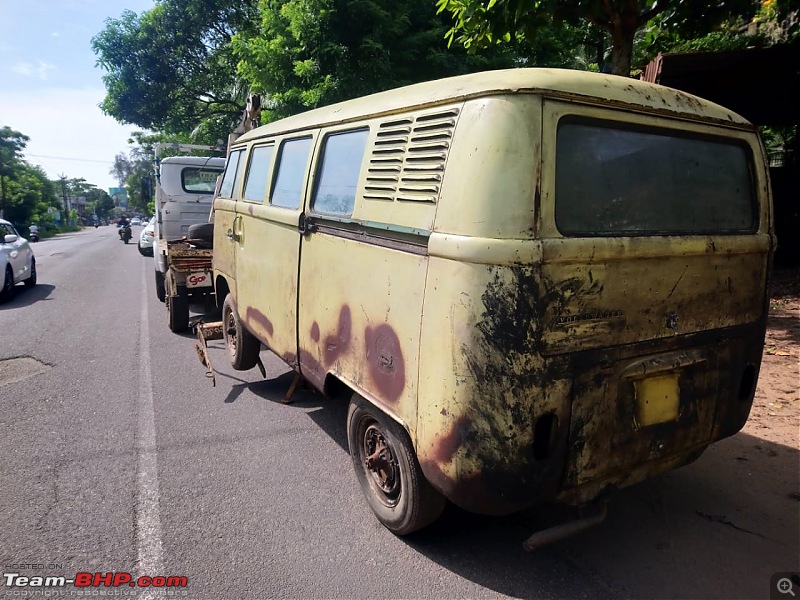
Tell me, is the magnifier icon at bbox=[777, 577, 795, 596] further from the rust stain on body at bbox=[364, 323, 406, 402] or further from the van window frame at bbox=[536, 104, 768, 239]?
the rust stain on body at bbox=[364, 323, 406, 402]

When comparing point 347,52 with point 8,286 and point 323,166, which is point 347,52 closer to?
point 323,166

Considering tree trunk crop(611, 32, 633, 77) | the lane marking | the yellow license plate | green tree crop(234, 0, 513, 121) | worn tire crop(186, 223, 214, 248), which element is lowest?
the lane marking

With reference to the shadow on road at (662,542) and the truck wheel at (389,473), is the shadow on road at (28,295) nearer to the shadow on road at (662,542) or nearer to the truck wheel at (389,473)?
the truck wheel at (389,473)

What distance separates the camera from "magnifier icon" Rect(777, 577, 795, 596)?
102 inches

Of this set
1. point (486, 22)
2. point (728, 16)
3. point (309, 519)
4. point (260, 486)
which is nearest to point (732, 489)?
point (309, 519)

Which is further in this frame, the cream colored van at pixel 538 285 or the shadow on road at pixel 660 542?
the shadow on road at pixel 660 542

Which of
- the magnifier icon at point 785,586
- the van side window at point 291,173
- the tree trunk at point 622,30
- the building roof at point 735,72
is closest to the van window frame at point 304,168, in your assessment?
the van side window at point 291,173

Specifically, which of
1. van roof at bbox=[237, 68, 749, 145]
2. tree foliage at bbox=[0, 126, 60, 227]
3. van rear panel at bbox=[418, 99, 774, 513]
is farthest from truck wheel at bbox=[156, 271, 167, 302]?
tree foliage at bbox=[0, 126, 60, 227]

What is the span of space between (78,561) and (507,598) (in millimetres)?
2124

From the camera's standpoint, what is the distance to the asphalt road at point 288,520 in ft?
8.73

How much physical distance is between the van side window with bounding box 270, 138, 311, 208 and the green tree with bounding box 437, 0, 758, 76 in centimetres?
313

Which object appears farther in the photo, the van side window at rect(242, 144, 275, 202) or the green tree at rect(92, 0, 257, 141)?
the green tree at rect(92, 0, 257, 141)

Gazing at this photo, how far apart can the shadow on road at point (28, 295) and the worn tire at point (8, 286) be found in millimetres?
108

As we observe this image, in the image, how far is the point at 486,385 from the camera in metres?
2.23
